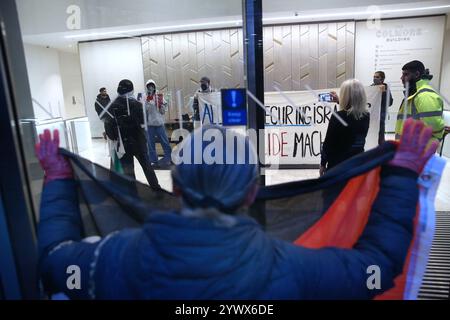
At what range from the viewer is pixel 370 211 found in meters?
0.89

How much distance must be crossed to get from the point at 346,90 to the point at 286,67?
4.43 meters

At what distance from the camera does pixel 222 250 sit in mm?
643

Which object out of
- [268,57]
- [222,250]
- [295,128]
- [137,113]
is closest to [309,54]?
[268,57]

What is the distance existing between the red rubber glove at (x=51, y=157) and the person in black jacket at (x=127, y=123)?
5.25 feet

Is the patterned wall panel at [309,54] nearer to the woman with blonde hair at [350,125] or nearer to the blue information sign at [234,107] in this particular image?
the woman with blonde hair at [350,125]

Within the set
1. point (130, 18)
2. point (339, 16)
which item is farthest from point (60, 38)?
point (339, 16)

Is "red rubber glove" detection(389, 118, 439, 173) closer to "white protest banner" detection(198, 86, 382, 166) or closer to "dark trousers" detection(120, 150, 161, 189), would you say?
"dark trousers" detection(120, 150, 161, 189)

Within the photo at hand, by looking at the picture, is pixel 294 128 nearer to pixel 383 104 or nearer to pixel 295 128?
pixel 295 128

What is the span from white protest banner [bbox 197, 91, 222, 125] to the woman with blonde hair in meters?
1.08

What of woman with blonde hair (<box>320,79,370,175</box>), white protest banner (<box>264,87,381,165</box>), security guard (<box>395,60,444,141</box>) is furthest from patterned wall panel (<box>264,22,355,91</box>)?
security guard (<box>395,60,444,141</box>)

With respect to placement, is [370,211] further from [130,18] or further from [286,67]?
[286,67]

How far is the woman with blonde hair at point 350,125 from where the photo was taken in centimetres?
205

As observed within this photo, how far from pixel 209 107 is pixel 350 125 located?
137cm

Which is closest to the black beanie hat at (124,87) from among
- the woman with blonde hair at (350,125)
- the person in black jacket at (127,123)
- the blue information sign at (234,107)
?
the person in black jacket at (127,123)
